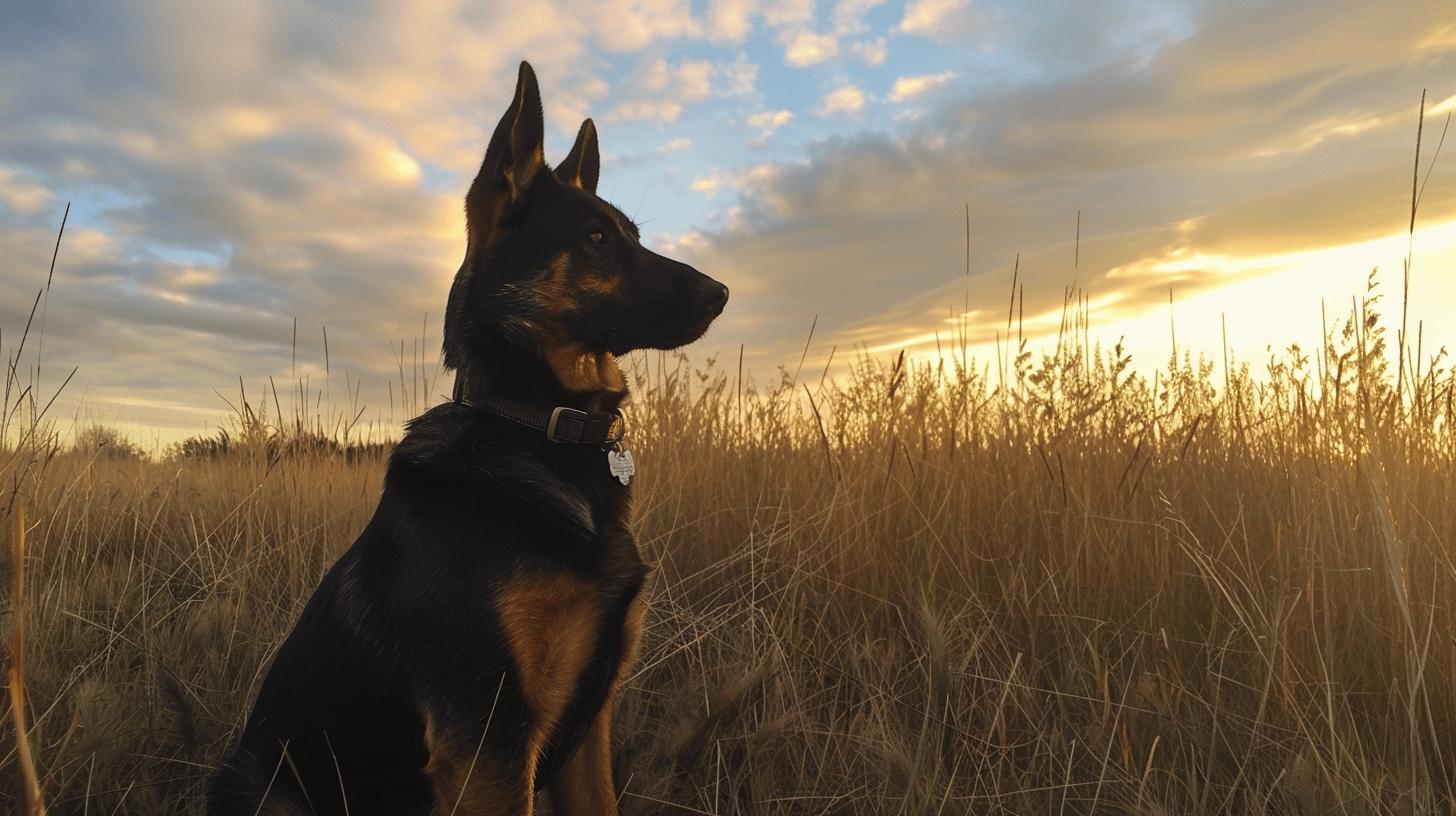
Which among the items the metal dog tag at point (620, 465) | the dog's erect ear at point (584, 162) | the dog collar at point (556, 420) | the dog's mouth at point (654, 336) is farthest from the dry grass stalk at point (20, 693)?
Result: the dog's erect ear at point (584, 162)

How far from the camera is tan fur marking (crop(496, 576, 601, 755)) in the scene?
2037 millimetres

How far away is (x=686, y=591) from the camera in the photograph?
369cm

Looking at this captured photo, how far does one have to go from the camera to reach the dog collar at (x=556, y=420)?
7.65 ft

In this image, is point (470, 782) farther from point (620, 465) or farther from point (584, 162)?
point (584, 162)

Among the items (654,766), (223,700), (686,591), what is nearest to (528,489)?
(654,766)

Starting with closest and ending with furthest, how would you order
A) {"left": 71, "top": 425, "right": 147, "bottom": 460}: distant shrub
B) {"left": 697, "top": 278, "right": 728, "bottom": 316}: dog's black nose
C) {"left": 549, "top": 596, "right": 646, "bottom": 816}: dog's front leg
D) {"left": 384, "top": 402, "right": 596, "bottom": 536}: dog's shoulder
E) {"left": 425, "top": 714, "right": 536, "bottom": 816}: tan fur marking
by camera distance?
1. {"left": 425, "top": 714, "right": 536, "bottom": 816}: tan fur marking
2. {"left": 384, "top": 402, "right": 596, "bottom": 536}: dog's shoulder
3. {"left": 549, "top": 596, "right": 646, "bottom": 816}: dog's front leg
4. {"left": 697, "top": 278, "right": 728, "bottom": 316}: dog's black nose
5. {"left": 71, "top": 425, "right": 147, "bottom": 460}: distant shrub

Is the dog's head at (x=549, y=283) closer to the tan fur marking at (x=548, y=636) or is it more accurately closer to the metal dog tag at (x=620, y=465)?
the metal dog tag at (x=620, y=465)

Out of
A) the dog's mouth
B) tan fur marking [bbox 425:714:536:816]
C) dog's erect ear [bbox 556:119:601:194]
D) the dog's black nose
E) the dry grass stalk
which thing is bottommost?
tan fur marking [bbox 425:714:536:816]

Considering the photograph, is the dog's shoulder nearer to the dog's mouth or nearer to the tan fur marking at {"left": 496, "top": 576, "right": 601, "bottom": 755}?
the tan fur marking at {"left": 496, "top": 576, "right": 601, "bottom": 755}

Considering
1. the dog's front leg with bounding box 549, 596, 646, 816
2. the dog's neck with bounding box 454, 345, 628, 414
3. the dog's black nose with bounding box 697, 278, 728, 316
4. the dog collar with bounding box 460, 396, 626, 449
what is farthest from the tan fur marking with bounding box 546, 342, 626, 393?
the dog's front leg with bounding box 549, 596, 646, 816

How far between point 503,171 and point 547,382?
0.63 meters

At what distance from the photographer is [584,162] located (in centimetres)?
331

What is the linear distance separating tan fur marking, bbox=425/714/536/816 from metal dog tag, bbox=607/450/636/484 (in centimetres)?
73

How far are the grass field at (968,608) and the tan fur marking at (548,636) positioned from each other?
627 mm
